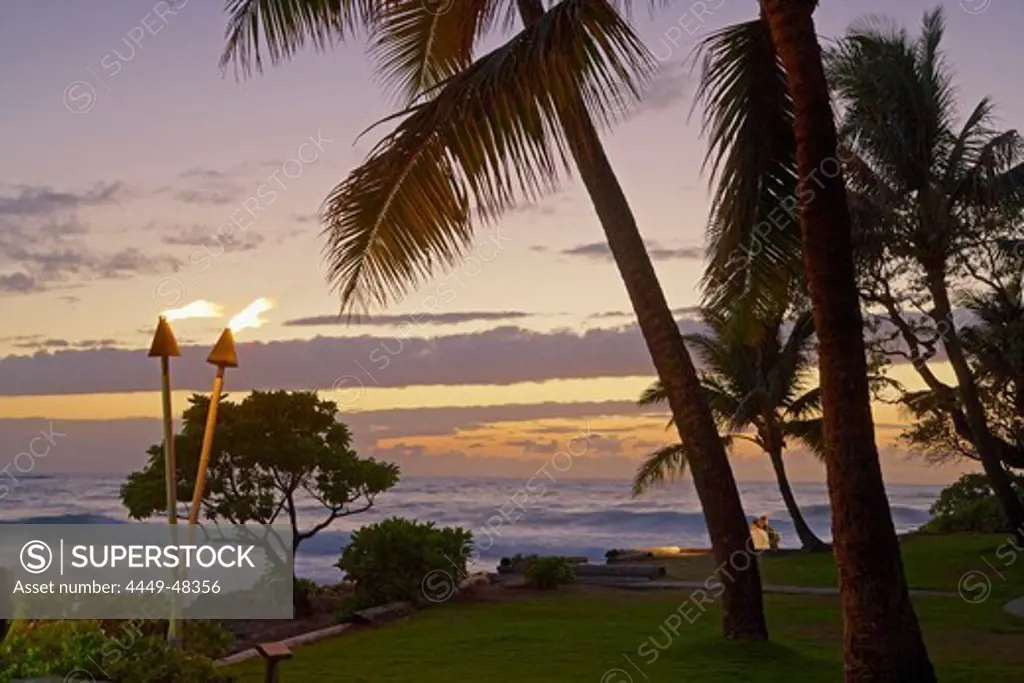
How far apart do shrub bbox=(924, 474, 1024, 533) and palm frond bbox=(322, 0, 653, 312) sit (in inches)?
839

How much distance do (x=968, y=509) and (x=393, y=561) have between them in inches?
695

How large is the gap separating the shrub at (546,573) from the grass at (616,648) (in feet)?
8.07

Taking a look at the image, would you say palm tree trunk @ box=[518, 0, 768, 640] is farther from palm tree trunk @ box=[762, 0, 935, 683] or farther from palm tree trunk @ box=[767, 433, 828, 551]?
palm tree trunk @ box=[767, 433, 828, 551]

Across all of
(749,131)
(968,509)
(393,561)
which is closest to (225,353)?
(749,131)

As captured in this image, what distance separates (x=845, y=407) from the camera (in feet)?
24.1

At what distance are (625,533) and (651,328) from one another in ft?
160

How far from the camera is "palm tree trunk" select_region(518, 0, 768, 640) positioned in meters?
11.1

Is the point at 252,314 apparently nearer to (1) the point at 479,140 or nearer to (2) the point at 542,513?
(1) the point at 479,140

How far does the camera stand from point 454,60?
12.0m

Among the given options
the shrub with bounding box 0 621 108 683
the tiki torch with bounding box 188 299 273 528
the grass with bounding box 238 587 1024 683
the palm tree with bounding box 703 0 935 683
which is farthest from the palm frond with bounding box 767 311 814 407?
the shrub with bounding box 0 621 108 683

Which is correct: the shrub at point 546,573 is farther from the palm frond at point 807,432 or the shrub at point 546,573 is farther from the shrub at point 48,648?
the shrub at point 48,648

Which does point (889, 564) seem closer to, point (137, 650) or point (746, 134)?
point (746, 134)

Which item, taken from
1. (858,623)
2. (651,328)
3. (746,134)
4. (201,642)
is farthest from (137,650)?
(746,134)

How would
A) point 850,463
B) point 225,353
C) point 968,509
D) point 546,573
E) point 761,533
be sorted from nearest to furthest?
1. point 850,463
2. point 225,353
3. point 546,573
4. point 761,533
5. point 968,509
